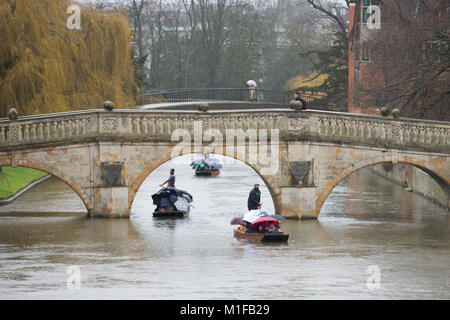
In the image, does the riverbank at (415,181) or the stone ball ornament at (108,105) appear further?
the riverbank at (415,181)

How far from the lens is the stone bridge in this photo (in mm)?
33094

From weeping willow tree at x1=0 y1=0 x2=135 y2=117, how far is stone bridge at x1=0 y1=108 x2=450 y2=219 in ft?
12.8

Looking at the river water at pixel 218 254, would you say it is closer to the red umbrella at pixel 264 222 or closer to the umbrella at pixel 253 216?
the red umbrella at pixel 264 222

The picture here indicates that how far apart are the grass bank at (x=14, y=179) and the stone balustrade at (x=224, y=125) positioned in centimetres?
573

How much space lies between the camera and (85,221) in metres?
33.3

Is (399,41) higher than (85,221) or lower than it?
higher

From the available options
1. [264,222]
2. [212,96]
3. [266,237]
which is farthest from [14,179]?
[212,96]

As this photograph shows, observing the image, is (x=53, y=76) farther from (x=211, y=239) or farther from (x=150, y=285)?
(x=150, y=285)

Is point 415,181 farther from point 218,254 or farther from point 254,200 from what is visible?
point 218,254

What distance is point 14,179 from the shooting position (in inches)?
1753

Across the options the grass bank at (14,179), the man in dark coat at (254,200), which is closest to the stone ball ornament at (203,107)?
the man in dark coat at (254,200)

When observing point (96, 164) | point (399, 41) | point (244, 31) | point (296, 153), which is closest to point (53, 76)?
point (96, 164)

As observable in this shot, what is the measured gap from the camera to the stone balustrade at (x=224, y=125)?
108ft
